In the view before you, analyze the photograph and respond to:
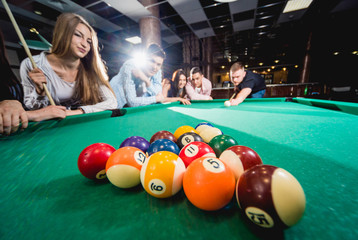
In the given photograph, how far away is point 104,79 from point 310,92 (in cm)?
862

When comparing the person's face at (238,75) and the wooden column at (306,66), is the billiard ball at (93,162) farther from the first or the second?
the wooden column at (306,66)

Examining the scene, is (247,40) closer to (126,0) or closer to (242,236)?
(126,0)

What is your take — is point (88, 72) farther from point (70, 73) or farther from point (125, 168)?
point (125, 168)

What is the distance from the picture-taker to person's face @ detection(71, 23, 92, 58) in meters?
2.02

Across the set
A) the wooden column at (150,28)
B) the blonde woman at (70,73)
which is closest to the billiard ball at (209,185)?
the blonde woman at (70,73)

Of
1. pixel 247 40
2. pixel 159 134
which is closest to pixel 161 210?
pixel 159 134


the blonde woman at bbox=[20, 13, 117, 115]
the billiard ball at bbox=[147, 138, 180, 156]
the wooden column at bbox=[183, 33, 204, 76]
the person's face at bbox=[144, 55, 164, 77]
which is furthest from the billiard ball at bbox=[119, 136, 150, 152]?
the wooden column at bbox=[183, 33, 204, 76]

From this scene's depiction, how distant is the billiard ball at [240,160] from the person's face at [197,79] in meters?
4.82

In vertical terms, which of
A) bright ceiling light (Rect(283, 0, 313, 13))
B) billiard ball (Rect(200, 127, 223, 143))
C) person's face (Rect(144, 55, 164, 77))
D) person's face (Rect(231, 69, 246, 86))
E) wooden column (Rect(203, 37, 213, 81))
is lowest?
billiard ball (Rect(200, 127, 223, 143))

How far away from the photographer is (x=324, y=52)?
823 cm

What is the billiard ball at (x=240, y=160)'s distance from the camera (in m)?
0.64

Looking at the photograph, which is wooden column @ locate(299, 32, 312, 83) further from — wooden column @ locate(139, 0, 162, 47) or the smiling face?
wooden column @ locate(139, 0, 162, 47)

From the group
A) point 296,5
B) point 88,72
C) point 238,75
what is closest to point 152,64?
point 88,72

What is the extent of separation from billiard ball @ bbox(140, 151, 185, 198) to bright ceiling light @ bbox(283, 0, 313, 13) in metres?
6.77
